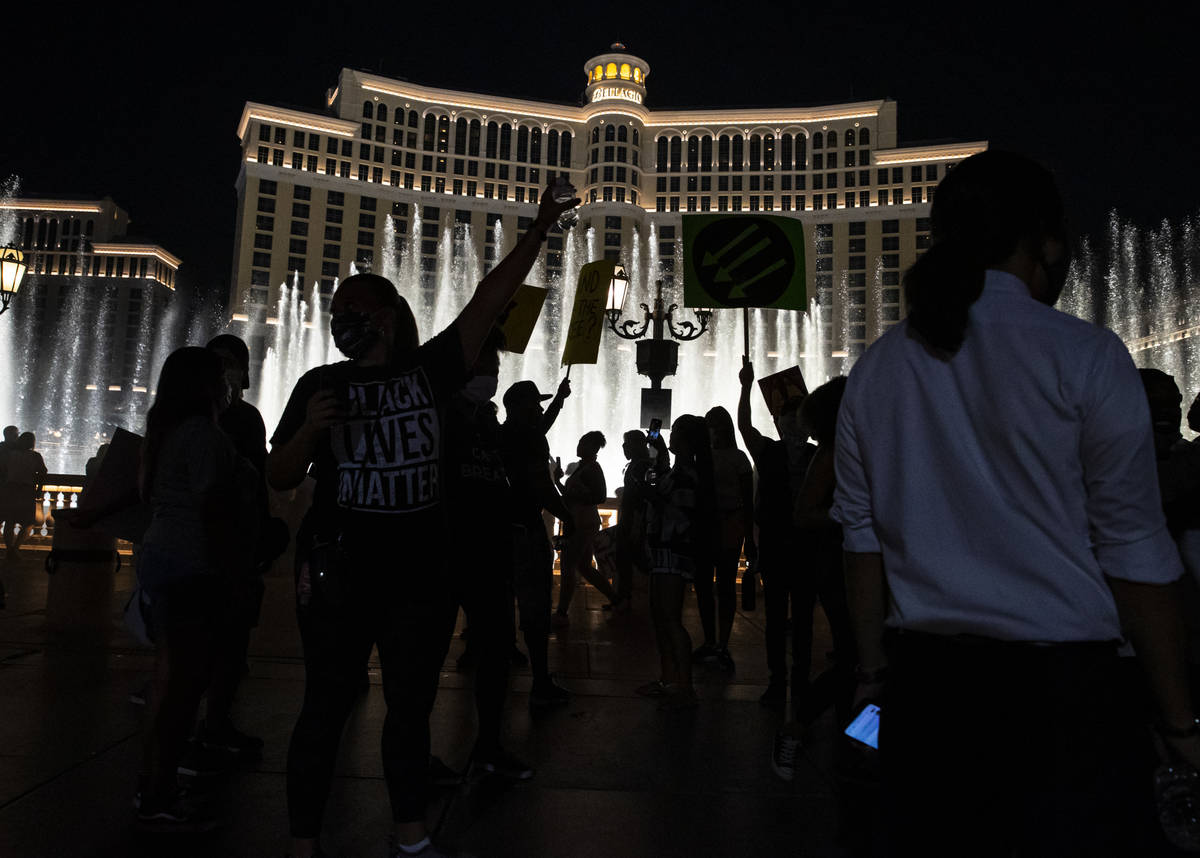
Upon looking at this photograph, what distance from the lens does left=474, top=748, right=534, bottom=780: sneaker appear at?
3654mm

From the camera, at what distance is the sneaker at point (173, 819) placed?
290cm

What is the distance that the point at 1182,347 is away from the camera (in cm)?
5088

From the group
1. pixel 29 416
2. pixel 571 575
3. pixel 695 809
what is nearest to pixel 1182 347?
pixel 571 575

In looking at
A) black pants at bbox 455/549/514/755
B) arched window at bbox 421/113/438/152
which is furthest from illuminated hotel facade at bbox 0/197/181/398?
black pants at bbox 455/549/514/755

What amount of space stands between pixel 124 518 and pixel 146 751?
111 centimetres

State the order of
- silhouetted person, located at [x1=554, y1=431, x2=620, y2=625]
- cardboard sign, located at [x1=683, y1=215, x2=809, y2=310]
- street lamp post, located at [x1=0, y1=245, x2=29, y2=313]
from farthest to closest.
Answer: street lamp post, located at [x1=0, y1=245, x2=29, y2=313] → silhouetted person, located at [x1=554, y1=431, x2=620, y2=625] → cardboard sign, located at [x1=683, y1=215, x2=809, y2=310]

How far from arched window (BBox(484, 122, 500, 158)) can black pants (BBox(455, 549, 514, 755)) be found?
8448 centimetres

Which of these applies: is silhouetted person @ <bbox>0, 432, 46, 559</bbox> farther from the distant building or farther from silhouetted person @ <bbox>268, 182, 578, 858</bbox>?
the distant building

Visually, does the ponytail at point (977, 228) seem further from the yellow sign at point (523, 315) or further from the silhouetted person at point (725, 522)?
the yellow sign at point (523, 315)

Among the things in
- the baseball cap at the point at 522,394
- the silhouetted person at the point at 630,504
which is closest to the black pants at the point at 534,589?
the baseball cap at the point at 522,394

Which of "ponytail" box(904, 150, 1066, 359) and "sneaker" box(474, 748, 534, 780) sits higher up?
"ponytail" box(904, 150, 1066, 359)

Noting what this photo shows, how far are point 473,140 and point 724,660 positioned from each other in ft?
275

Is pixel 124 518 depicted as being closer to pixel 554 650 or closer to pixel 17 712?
pixel 17 712

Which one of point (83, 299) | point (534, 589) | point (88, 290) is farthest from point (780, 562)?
point (83, 299)
